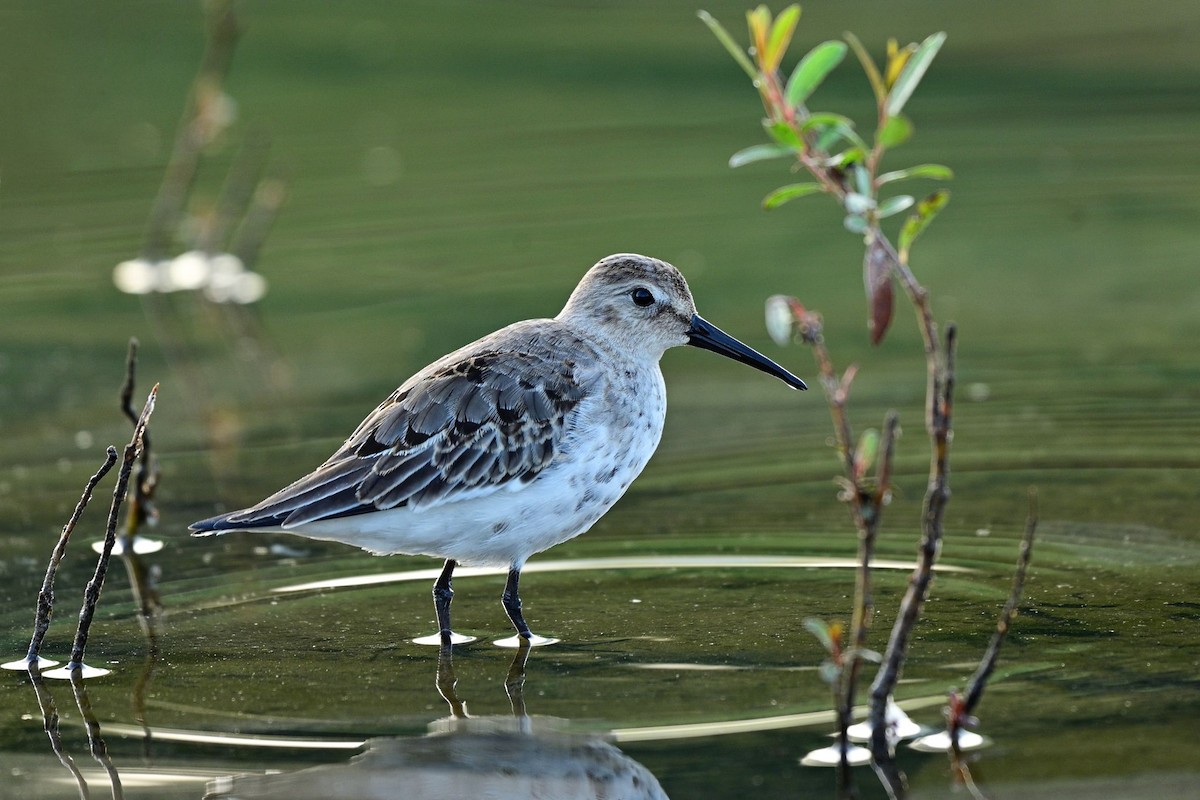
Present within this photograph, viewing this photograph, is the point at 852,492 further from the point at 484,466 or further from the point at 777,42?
the point at 484,466

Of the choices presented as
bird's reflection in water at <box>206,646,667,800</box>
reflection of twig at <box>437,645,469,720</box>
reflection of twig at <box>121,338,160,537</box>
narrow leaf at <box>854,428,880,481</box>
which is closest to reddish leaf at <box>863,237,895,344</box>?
narrow leaf at <box>854,428,880,481</box>

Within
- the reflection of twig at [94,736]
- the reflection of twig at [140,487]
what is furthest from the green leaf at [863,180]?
the reflection of twig at [140,487]

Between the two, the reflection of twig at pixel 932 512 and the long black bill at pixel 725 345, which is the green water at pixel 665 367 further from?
the long black bill at pixel 725 345

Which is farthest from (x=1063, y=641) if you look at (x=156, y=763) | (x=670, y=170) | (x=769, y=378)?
(x=670, y=170)

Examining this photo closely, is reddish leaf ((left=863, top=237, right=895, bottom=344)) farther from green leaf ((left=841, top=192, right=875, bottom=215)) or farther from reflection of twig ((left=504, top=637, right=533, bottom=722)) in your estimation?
reflection of twig ((left=504, top=637, right=533, bottom=722))

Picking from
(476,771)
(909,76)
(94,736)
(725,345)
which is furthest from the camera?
(725,345)

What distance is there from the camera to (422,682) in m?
6.47

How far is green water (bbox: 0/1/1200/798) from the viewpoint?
6086 millimetres

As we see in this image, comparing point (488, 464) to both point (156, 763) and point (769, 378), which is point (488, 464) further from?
point (769, 378)

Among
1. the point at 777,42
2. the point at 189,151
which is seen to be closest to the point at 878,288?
the point at 777,42

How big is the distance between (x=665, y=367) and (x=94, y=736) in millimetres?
5888

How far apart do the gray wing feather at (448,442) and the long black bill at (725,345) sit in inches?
34.5

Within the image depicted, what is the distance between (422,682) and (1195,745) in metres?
2.67

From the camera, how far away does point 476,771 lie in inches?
222
